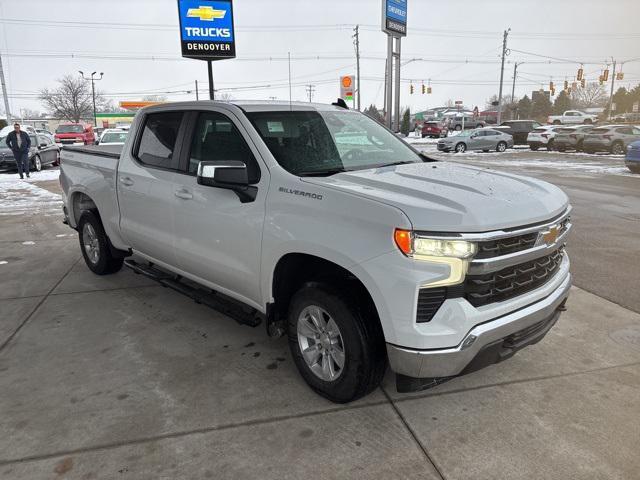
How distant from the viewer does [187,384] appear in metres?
3.45

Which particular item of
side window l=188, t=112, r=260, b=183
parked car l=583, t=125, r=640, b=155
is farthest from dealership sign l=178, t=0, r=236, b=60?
parked car l=583, t=125, r=640, b=155

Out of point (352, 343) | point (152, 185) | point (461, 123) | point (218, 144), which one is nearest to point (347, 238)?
point (352, 343)

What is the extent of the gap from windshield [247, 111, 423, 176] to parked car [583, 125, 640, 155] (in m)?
25.6

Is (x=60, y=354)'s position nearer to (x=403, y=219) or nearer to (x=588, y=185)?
(x=403, y=219)

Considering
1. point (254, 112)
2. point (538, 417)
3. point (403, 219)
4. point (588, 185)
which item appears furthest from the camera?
point (588, 185)

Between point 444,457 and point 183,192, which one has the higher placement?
point 183,192

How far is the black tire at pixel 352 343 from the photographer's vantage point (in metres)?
2.85

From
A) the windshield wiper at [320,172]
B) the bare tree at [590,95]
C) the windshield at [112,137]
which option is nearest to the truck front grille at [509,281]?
the windshield wiper at [320,172]

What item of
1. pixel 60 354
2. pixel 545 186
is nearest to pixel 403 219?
pixel 545 186

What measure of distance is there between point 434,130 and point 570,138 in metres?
19.2

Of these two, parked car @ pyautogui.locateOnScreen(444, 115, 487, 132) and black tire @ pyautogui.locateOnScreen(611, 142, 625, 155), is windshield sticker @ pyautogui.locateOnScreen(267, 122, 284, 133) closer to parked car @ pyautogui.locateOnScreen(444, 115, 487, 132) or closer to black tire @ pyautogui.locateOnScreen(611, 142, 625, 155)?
black tire @ pyautogui.locateOnScreen(611, 142, 625, 155)

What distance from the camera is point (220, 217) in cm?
359

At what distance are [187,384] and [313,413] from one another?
38.1 inches

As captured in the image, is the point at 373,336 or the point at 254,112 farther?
the point at 254,112
